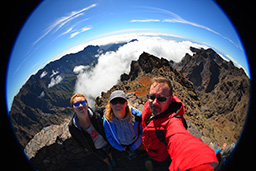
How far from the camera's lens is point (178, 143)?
231cm

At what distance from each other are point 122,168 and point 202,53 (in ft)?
648

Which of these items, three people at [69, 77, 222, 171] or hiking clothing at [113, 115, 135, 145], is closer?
three people at [69, 77, 222, 171]

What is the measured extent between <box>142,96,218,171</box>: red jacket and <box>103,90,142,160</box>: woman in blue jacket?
0.98m

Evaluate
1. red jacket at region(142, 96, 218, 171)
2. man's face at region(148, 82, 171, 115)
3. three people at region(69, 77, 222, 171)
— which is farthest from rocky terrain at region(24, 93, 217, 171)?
man's face at region(148, 82, 171, 115)

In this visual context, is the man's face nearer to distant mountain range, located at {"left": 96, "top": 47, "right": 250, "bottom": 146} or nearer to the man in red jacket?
the man in red jacket

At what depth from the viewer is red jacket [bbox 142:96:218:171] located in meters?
1.94

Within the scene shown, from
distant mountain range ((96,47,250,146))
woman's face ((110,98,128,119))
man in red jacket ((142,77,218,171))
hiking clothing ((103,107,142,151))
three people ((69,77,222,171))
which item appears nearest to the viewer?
man in red jacket ((142,77,218,171))

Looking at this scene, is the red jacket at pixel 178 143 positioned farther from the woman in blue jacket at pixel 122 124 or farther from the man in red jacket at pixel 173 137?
the woman in blue jacket at pixel 122 124

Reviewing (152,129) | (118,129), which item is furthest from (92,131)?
(152,129)

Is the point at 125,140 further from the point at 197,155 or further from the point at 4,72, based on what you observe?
the point at 4,72

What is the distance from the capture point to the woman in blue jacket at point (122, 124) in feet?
13.7

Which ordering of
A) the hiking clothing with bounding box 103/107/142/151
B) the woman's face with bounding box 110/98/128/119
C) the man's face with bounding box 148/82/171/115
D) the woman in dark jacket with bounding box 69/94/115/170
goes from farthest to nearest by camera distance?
the hiking clothing with bounding box 103/107/142/151 < the woman in dark jacket with bounding box 69/94/115/170 < the woman's face with bounding box 110/98/128/119 < the man's face with bounding box 148/82/171/115

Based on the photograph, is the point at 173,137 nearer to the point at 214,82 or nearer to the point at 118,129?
the point at 118,129

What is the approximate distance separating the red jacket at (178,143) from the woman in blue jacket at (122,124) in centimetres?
98
